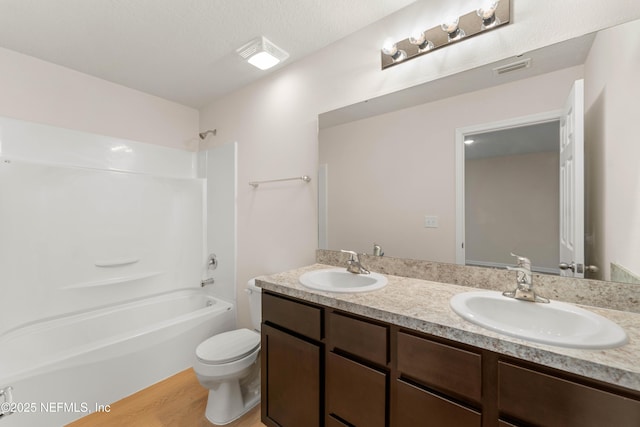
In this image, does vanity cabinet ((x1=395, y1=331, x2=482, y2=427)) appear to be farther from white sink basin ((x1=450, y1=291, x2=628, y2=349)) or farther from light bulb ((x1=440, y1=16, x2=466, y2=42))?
light bulb ((x1=440, y1=16, x2=466, y2=42))

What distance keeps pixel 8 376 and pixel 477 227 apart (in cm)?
264

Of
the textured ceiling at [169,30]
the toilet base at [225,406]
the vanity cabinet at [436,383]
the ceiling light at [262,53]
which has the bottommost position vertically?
the toilet base at [225,406]

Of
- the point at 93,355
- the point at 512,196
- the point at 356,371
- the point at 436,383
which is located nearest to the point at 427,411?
the point at 436,383

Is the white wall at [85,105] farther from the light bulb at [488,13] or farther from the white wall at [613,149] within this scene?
the white wall at [613,149]

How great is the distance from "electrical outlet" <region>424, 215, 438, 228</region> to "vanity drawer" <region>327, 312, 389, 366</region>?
0.66m

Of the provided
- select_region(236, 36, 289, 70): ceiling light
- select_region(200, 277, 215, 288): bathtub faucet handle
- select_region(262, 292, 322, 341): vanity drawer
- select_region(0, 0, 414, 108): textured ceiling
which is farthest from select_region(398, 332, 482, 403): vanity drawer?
select_region(200, 277, 215, 288): bathtub faucet handle

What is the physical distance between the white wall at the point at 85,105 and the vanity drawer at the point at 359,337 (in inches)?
101

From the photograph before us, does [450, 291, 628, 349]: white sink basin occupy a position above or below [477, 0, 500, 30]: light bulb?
below

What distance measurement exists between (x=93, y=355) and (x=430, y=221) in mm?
2278

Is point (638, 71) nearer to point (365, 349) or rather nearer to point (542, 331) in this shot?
point (542, 331)

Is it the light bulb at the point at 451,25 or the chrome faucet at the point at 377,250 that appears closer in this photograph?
the light bulb at the point at 451,25

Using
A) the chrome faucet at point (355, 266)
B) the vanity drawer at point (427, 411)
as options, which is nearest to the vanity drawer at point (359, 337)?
the vanity drawer at point (427, 411)

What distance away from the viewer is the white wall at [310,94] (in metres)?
1.16

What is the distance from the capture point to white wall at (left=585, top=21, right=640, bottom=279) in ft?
3.10
